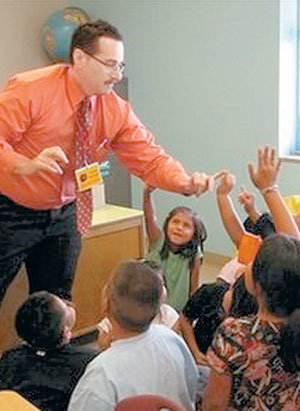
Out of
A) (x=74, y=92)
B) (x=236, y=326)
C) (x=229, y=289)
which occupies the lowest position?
(x=229, y=289)

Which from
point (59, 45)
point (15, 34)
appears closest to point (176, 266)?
point (59, 45)

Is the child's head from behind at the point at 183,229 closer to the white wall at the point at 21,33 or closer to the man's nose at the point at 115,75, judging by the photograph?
the man's nose at the point at 115,75

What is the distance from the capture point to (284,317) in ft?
4.55

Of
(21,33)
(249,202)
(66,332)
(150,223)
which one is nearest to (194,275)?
(150,223)

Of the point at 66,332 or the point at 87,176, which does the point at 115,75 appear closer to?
the point at 87,176

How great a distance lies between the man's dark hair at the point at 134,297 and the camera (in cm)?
153

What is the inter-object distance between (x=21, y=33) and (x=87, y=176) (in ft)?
11.6

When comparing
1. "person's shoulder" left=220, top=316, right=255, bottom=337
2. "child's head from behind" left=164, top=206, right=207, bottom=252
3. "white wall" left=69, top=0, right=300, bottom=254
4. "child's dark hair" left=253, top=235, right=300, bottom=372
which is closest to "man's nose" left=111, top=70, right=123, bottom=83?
"child's head from behind" left=164, top=206, right=207, bottom=252

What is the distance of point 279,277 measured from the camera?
1.39 m

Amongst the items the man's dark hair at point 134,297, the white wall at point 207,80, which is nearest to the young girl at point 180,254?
the man's dark hair at point 134,297

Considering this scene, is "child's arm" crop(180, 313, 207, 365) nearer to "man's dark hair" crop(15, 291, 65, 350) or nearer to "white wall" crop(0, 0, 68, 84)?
"man's dark hair" crop(15, 291, 65, 350)

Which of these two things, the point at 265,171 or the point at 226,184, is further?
the point at 226,184

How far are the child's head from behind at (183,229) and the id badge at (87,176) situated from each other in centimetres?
55

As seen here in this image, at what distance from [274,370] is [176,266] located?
139 centimetres
